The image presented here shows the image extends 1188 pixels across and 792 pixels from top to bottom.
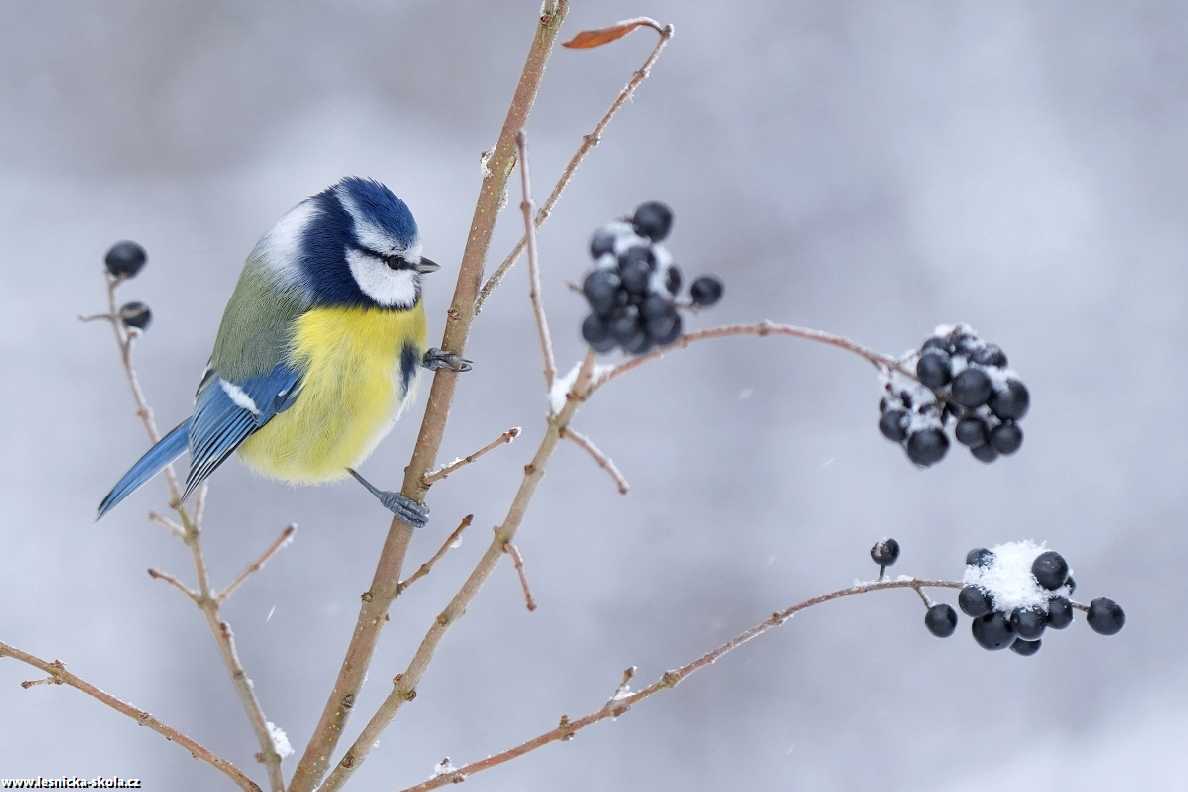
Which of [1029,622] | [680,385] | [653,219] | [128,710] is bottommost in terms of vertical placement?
[128,710]

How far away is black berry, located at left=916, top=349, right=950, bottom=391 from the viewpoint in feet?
2.83

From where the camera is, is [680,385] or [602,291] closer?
[602,291]

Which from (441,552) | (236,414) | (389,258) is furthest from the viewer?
(236,414)

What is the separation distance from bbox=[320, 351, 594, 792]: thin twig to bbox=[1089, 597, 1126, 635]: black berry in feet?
1.62

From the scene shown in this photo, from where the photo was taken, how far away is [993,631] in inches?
40.7

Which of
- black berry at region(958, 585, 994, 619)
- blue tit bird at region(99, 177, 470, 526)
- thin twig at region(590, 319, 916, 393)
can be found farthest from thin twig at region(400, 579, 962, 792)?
blue tit bird at region(99, 177, 470, 526)

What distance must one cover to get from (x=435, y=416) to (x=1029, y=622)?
2.02 feet

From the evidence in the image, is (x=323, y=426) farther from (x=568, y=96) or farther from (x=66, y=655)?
(x=568, y=96)

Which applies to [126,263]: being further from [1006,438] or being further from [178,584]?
[1006,438]

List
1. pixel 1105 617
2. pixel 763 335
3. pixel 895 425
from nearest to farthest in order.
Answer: pixel 763 335, pixel 895 425, pixel 1105 617

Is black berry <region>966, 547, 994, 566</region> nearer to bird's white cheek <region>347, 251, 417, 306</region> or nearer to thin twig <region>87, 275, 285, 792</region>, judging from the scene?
thin twig <region>87, 275, 285, 792</region>

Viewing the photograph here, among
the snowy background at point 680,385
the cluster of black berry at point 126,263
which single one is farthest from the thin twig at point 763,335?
the snowy background at point 680,385

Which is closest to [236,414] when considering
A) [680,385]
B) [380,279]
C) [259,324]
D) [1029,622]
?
[259,324]

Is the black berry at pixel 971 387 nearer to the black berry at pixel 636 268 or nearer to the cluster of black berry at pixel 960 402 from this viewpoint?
the cluster of black berry at pixel 960 402
